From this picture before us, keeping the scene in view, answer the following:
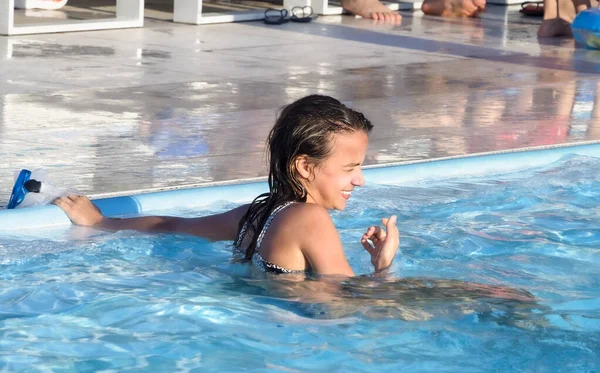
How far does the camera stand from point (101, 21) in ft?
37.2

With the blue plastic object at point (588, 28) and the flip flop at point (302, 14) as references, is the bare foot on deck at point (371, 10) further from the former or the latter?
the blue plastic object at point (588, 28)

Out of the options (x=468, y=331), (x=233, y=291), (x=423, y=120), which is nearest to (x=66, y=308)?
(x=233, y=291)

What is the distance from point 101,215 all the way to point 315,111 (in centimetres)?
133

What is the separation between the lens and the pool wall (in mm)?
4691

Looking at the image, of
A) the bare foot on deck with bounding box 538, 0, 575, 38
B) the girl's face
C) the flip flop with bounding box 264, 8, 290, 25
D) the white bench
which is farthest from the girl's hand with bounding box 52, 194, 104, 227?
the bare foot on deck with bounding box 538, 0, 575, 38

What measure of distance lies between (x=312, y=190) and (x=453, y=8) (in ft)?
35.2

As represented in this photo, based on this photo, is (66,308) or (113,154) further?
(113,154)

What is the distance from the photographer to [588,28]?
441 inches

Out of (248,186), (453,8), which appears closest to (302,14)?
(453,8)

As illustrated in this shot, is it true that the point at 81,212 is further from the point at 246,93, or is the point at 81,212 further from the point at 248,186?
the point at 246,93

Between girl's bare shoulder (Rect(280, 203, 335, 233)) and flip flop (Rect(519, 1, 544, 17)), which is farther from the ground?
flip flop (Rect(519, 1, 544, 17))

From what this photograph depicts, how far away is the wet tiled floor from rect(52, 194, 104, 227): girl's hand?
0.47m

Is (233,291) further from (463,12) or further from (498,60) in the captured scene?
(463,12)

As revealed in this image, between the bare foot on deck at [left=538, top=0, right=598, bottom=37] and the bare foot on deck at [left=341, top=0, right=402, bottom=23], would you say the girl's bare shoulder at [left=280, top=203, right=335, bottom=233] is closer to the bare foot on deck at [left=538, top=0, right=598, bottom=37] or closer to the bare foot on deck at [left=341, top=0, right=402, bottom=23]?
the bare foot on deck at [left=538, top=0, right=598, bottom=37]
